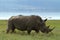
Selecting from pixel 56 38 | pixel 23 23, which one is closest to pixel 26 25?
pixel 23 23

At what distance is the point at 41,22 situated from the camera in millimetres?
26047

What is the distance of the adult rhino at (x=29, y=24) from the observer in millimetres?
25783

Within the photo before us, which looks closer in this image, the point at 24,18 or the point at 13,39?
the point at 13,39

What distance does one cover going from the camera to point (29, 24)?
26000mm

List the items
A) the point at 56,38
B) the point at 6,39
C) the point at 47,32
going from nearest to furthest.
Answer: the point at 6,39, the point at 56,38, the point at 47,32

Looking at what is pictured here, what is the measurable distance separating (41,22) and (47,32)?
1056 mm

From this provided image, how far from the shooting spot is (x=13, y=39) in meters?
20.8

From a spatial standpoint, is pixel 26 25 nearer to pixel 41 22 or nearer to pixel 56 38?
pixel 41 22

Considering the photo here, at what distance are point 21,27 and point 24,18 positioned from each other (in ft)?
2.60

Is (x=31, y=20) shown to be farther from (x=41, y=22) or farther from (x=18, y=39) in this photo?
(x=18, y=39)

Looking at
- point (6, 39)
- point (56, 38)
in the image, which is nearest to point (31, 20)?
point (56, 38)

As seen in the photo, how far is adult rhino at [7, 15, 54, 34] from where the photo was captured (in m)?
25.8

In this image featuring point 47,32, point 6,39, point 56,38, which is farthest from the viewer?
point 47,32

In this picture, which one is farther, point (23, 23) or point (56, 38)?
point (23, 23)
